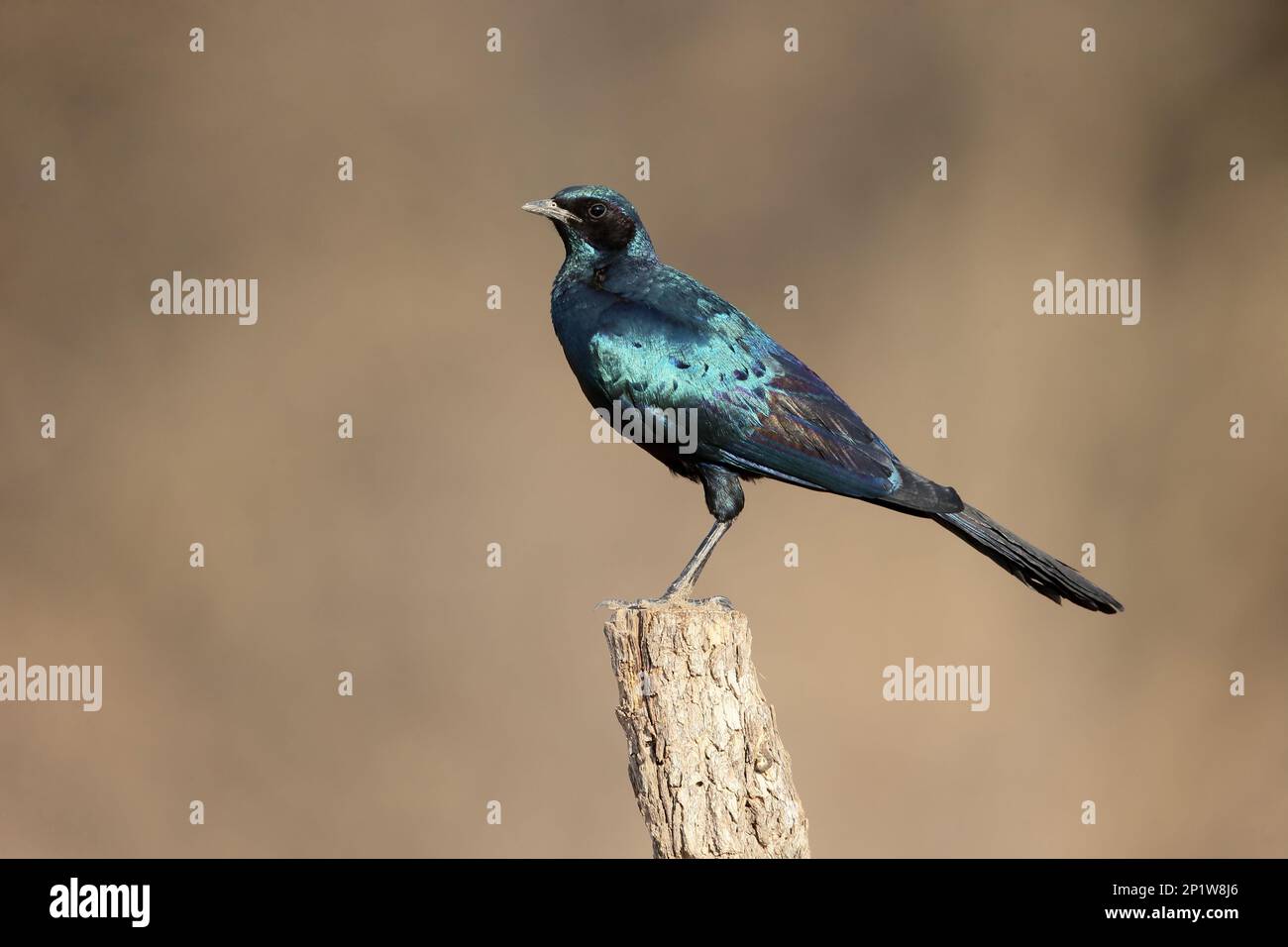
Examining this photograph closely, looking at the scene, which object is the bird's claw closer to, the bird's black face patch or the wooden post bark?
the wooden post bark

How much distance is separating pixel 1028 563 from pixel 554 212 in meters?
1.60

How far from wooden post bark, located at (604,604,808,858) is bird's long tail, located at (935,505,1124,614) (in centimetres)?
70

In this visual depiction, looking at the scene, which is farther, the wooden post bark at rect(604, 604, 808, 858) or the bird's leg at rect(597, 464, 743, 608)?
the bird's leg at rect(597, 464, 743, 608)

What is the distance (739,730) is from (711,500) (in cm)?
71

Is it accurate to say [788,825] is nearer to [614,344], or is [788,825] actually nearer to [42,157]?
[614,344]

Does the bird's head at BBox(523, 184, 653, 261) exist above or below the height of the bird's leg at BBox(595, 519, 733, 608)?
above

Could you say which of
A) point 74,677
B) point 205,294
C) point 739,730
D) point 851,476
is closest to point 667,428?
point 851,476

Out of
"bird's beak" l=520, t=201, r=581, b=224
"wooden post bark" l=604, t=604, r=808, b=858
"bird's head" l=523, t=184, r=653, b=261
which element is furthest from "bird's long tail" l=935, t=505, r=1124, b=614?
"bird's beak" l=520, t=201, r=581, b=224

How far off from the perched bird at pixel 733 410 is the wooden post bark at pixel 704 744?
0.86ft

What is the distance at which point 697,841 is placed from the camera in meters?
3.39

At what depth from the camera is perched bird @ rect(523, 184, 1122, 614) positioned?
374 cm

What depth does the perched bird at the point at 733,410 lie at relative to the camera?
374cm
